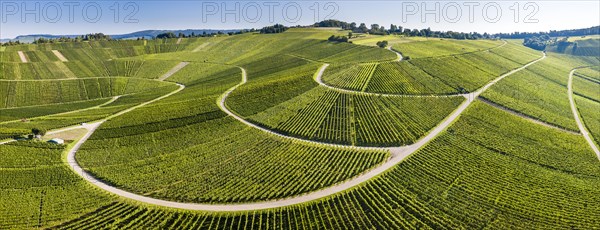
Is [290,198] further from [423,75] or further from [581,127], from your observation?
[581,127]

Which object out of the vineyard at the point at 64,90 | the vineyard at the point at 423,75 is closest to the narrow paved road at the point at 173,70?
the vineyard at the point at 64,90

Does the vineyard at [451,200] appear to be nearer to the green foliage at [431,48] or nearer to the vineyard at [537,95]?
the vineyard at [537,95]

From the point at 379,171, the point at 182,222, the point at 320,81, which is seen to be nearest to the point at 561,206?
the point at 379,171

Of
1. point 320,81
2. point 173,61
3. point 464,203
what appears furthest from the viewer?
point 173,61

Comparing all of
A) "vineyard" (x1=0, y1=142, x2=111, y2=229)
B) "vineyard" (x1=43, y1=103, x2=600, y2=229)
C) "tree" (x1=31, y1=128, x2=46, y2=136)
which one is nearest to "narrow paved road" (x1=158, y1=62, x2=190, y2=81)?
"tree" (x1=31, y1=128, x2=46, y2=136)

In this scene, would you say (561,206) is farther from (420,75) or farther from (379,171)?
(420,75)

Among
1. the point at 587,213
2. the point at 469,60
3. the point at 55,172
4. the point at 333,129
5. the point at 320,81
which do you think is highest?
the point at 469,60

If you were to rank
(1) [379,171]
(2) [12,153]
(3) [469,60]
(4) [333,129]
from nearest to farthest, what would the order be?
(1) [379,171]
(2) [12,153]
(4) [333,129]
(3) [469,60]

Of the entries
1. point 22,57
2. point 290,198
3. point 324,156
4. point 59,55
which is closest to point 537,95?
point 324,156
